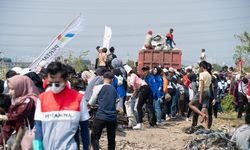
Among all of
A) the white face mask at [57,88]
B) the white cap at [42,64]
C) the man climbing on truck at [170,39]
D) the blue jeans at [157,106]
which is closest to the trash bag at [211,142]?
the blue jeans at [157,106]

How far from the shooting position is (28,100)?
5699mm

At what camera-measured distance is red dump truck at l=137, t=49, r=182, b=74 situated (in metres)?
21.7

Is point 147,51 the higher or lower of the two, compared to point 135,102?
higher

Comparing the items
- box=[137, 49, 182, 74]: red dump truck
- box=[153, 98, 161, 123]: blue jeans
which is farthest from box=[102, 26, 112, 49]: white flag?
box=[137, 49, 182, 74]: red dump truck

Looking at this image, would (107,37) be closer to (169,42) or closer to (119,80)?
(119,80)

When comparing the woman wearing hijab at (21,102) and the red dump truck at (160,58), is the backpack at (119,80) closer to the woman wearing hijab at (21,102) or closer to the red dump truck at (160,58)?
the woman wearing hijab at (21,102)

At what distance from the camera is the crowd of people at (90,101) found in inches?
193


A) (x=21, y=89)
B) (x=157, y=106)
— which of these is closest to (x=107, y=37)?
(x=157, y=106)

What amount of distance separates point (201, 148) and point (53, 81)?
625 centimetres

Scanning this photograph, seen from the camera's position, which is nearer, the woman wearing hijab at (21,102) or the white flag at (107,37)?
the woman wearing hijab at (21,102)

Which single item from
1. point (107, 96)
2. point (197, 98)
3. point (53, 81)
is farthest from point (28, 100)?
point (197, 98)

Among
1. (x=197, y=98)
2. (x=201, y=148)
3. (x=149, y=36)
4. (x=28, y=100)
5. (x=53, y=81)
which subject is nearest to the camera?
(x=53, y=81)

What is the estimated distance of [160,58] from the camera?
21.8 metres

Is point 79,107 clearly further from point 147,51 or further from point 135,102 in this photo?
point 147,51
